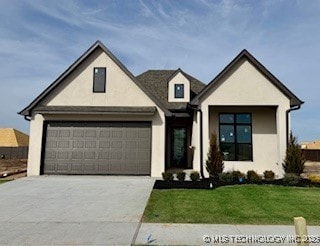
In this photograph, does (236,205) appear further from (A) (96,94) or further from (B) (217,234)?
(A) (96,94)

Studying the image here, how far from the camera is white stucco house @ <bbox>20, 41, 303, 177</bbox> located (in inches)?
571

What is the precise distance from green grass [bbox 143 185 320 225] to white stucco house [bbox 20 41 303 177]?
3934 mm

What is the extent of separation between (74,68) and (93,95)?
5.98ft

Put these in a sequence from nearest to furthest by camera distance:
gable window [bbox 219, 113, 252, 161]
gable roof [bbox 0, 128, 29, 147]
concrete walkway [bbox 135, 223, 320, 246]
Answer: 1. concrete walkway [bbox 135, 223, 320, 246]
2. gable window [bbox 219, 113, 252, 161]
3. gable roof [bbox 0, 128, 29, 147]

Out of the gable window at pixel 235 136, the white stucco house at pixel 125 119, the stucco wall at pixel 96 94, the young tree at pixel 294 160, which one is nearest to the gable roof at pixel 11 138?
the white stucco house at pixel 125 119

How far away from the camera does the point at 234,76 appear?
48.2 ft

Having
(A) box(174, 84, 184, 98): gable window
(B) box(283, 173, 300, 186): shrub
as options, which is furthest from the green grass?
(A) box(174, 84, 184, 98): gable window

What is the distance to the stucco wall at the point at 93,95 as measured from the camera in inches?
583

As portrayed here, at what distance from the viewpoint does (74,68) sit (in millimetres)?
15148

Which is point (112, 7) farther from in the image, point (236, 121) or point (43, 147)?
point (236, 121)

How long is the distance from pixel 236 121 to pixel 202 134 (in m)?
2.86

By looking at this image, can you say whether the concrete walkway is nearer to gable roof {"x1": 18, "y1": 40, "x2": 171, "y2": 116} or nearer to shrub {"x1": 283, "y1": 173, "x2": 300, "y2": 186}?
shrub {"x1": 283, "y1": 173, "x2": 300, "y2": 186}

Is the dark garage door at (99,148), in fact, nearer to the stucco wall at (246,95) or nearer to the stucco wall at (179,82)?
the stucco wall at (246,95)

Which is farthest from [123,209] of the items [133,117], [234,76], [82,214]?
[234,76]
